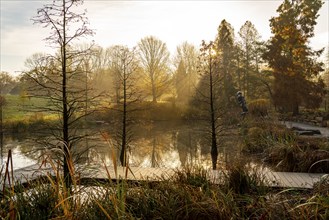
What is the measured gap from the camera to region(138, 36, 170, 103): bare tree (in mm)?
32500

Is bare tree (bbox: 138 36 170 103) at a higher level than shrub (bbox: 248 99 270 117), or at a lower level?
higher

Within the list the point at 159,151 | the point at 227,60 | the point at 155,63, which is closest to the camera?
the point at 159,151

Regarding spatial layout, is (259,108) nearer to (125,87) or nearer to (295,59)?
(295,59)

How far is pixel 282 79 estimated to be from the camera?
22.1 metres

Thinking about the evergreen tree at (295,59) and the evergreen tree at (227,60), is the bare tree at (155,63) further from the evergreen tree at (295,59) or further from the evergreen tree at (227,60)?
the evergreen tree at (295,59)

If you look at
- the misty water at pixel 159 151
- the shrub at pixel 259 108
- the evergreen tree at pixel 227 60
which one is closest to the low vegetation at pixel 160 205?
the misty water at pixel 159 151

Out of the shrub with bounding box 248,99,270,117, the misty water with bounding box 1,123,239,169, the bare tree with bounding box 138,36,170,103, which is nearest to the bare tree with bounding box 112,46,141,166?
the misty water with bounding box 1,123,239,169

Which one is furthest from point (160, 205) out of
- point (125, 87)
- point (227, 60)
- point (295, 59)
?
point (227, 60)

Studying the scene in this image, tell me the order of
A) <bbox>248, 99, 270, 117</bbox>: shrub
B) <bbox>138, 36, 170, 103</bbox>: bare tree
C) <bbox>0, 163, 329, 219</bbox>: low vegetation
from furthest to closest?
<bbox>138, 36, 170, 103</bbox>: bare tree, <bbox>248, 99, 270, 117</bbox>: shrub, <bbox>0, 163, 329, 219</bbox>: low vegetation

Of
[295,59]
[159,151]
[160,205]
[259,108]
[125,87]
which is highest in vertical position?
[295,59]

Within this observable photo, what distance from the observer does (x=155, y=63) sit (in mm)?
32781

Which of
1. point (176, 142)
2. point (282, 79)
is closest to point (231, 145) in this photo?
point (176, 142)


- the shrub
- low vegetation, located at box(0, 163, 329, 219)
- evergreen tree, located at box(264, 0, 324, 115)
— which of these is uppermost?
evergreen tree, located at box(264, 0, 324, 115)

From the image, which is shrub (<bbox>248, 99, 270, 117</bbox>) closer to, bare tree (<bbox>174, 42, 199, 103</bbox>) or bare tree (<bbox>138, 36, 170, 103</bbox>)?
bare tree (<bbox>174, 42, 199, 103</bbox>)
